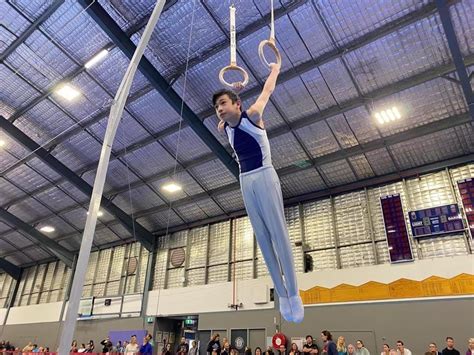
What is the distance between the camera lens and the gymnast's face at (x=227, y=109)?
7.27 feet

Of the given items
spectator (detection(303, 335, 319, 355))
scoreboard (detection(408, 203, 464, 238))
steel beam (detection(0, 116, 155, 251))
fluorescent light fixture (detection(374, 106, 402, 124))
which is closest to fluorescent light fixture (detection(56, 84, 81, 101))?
steel beam (detection(0, 116, 155, 251))

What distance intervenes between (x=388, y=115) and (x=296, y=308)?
7347mm

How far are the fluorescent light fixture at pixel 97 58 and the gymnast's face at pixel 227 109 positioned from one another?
23.8 feet

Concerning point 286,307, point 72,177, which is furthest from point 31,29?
point 286,307

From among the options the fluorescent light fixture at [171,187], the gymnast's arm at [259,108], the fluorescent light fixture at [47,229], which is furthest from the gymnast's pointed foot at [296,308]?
the fluorescent light fixture at [47,229]

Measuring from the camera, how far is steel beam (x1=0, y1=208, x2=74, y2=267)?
563 inches

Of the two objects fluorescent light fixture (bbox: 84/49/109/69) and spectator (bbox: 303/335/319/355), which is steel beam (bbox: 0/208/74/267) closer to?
fluorescent light fixture (bbox: 84/49/109/69)

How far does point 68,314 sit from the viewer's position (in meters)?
2.70

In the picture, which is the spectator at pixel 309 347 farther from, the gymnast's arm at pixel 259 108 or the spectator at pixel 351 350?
the gymnast's arm at pixel 259 108

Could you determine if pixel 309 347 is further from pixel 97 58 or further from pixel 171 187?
pixel 97 58

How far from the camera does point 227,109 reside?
222cm

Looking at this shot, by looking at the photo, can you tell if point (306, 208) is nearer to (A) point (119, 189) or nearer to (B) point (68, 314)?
(A) point (119, 189)

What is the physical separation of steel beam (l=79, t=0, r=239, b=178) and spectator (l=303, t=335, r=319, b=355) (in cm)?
470

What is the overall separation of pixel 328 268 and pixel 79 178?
330 inches
